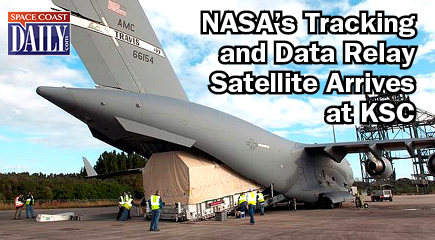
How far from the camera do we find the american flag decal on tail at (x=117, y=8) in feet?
43.2

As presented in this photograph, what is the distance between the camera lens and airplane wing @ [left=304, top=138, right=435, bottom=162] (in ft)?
60.5

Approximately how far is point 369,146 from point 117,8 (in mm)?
12967

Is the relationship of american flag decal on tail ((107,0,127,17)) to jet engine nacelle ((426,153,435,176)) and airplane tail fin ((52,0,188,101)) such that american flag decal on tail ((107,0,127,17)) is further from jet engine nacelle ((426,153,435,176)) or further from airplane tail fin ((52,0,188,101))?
jet engine nacelle ((426,153,435,176))

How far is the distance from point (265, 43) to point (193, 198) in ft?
24.2

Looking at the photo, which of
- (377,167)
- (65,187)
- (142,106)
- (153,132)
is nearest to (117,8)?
(142,106)

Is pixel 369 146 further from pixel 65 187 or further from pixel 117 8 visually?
pixel 65 187

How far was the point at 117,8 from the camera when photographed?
13414 mm

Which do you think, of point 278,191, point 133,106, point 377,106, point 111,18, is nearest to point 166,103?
point 133,106

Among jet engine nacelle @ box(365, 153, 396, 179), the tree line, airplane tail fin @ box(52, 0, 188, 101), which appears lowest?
the tree line

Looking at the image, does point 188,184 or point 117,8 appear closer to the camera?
point 117,8

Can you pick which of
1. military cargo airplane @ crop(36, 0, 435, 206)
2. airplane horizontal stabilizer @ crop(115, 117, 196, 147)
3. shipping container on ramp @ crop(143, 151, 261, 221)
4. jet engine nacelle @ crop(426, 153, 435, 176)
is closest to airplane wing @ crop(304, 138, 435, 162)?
military cargo airplane @ crop(36, 0, 435, 206)

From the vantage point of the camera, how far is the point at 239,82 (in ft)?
55.0

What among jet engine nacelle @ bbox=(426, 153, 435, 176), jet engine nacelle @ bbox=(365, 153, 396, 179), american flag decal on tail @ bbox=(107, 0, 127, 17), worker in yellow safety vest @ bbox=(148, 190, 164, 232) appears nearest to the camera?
worker in yellow safety vest @ bbox=(148, 190, 164, 232)

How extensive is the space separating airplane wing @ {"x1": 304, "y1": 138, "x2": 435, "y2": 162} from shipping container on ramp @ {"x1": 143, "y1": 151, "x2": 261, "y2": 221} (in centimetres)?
593
